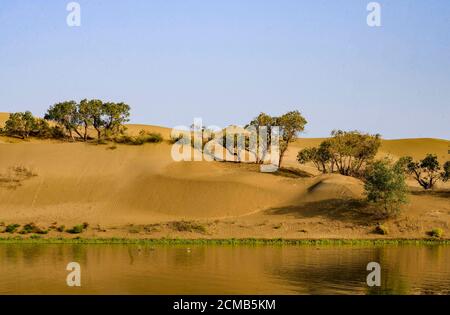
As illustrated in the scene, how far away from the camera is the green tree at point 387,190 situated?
60.8 metres

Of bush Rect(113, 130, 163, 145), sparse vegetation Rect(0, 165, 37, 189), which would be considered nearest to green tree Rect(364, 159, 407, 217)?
bush Rect(113, 130, 163, 145)

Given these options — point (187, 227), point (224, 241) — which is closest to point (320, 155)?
point (187, 227)

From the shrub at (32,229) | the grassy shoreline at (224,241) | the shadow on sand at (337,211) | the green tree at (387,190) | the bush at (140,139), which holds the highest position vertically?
the bush at (140,139)

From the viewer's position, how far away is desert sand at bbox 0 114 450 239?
59969mm

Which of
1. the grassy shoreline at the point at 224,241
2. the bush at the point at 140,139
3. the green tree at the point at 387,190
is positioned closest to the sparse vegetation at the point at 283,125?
the bush at the point at 140,139

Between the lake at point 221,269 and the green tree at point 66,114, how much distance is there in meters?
33.8

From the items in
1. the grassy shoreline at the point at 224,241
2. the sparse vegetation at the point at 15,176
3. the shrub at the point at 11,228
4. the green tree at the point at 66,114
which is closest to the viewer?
the grassy shoreline at the point at 224,241

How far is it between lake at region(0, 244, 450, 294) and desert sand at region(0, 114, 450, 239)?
285 inches

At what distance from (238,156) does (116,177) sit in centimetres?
1580

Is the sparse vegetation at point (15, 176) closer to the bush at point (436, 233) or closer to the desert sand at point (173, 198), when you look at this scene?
the desert sand at point (173, 198)

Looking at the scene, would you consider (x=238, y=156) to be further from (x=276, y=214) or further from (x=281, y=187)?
(x=276, y=214)

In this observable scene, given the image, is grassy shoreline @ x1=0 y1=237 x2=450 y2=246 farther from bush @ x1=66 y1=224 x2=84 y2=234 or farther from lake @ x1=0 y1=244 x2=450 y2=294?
lake @ x1=0 y1=244 x2=450 y2=294
